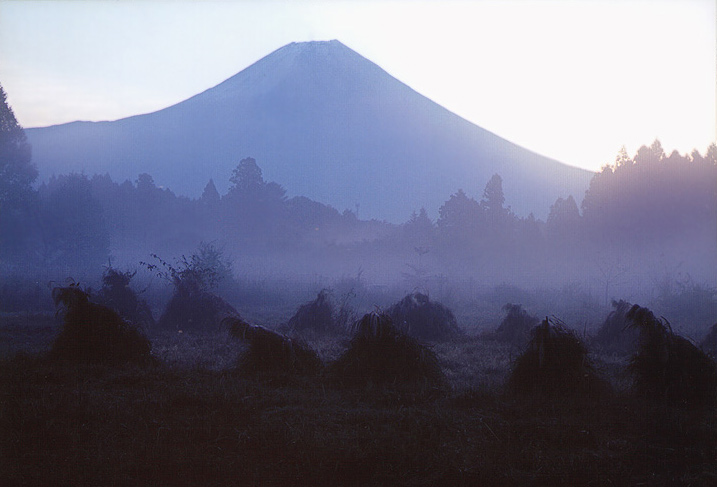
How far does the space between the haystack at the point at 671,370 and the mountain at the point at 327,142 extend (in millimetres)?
119479

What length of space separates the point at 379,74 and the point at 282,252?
141m

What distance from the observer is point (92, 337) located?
8.77 metres

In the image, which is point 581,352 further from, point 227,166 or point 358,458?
point 227,166

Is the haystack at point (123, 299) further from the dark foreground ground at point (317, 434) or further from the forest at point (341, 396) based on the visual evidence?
the dark foreground ground at point (317, 434)

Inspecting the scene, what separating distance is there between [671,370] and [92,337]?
9.33 m

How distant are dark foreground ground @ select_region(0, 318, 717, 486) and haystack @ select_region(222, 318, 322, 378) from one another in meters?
0.45

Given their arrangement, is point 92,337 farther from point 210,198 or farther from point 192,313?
point 210,198

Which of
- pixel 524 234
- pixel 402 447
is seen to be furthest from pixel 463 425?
pixel 524 234

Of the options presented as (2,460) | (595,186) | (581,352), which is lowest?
(2,460)

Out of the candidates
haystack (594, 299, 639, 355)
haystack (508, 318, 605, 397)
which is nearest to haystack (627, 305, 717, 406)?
haystack (508, 318, 605, 397)

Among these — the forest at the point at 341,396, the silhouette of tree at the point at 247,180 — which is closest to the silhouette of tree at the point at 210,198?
the silhouette of tree at the point at 247,180

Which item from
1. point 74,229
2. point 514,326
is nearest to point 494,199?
point 514,326

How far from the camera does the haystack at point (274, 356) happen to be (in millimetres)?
8289

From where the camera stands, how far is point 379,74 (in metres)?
172
